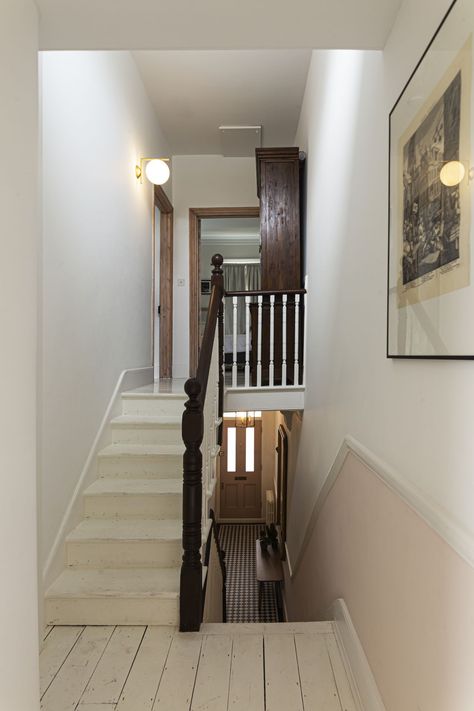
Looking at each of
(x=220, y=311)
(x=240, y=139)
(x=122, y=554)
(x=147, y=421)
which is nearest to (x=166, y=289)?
(x=240, y=139)

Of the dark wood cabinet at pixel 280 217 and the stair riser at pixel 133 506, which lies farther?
the dark wood cabinet at pixel 280 217

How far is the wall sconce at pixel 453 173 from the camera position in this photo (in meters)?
0.96

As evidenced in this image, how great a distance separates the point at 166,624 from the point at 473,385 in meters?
1.73

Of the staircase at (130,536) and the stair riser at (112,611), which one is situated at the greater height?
the staircase at (130,536)

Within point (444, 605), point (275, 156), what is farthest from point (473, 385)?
point (275, 156)

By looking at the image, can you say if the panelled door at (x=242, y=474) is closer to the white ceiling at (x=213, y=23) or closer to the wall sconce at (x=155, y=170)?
the wall sconce at (x=155, y=170)

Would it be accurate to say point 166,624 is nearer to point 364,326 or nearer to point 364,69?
point 364,326

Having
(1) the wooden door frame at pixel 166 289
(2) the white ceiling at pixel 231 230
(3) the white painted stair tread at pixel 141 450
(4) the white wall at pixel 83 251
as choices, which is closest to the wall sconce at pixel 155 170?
(4) the white wall at pixel 83 251

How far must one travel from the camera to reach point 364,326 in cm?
186

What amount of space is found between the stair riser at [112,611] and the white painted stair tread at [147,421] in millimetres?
1185

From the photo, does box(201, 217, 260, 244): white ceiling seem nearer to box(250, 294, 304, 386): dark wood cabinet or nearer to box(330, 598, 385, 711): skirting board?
Result: box(250, 294, 304, 386): dark wood cabinet

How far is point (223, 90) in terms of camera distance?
4.14m

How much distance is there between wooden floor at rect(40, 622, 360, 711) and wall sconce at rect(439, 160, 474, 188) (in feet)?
5.34

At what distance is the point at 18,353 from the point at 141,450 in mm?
1902
